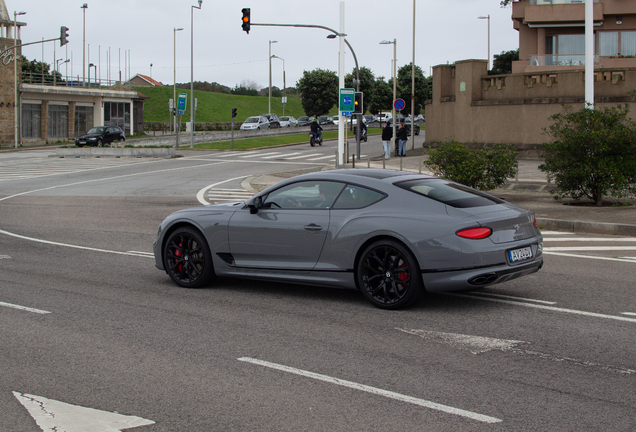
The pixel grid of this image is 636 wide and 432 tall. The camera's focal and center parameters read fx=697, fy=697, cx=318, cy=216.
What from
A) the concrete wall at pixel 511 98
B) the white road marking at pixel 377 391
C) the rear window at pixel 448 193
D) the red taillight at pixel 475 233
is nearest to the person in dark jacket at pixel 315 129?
the concrete wall at pixel 511 98

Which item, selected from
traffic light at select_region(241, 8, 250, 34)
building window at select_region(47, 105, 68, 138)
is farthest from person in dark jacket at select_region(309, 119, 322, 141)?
building window at select_region(47, 105, 68, 138)

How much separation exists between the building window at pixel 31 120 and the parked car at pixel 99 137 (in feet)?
37.3

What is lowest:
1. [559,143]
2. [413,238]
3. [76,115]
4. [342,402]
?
[342,402]

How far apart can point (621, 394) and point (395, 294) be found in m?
2.67

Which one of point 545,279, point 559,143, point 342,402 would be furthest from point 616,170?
point 342,402

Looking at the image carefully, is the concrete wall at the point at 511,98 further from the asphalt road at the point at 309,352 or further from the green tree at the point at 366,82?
the green tree at the point at 366,82

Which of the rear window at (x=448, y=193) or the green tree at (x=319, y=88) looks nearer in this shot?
the rear window at (x=448, y=193)

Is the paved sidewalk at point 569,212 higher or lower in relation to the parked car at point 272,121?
lower

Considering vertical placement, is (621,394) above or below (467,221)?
below

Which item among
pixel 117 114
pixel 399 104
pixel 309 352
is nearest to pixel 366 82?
pixel 117 114

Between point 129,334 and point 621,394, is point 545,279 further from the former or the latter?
point 129,334

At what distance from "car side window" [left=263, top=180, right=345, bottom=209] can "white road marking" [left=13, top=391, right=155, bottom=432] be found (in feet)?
12.0

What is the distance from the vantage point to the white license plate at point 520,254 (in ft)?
22.5

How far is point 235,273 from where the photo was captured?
26.3 feet
